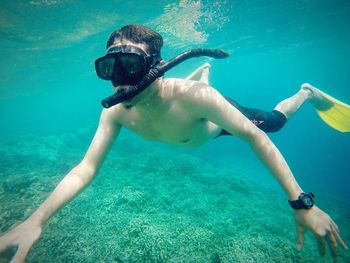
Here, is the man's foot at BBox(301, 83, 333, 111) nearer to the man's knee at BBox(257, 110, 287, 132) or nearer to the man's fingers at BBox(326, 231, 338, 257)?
the man's knee at BBox(257, 110, 287, 132)

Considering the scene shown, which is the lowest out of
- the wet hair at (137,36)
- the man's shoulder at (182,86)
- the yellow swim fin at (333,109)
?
the man's shoulder at (182,86)

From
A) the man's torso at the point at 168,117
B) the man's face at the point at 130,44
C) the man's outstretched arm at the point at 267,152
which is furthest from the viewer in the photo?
the man's torso at the point at 168,117

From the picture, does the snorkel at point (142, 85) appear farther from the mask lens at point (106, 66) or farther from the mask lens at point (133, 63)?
the mask lens at point (106, 66)

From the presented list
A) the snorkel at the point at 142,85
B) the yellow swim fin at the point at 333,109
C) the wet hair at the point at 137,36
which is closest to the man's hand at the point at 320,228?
the snorkel at the point at 142,85

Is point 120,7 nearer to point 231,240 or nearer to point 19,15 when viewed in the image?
point 19,15

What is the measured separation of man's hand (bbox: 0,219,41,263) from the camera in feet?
6.84

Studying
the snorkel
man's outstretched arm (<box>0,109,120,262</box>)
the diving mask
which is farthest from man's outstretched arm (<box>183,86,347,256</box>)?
man's outstretched arm (<box>0,109,120,262</box>)

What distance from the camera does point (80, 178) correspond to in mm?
3109

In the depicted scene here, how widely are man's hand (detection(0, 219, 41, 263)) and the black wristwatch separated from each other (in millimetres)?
2745

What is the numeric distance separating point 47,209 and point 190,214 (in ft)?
20.5

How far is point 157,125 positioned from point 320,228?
242 cm

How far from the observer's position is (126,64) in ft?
9.00

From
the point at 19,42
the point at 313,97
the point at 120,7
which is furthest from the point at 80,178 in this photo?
the point at 19,42

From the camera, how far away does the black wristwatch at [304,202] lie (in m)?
2.45
